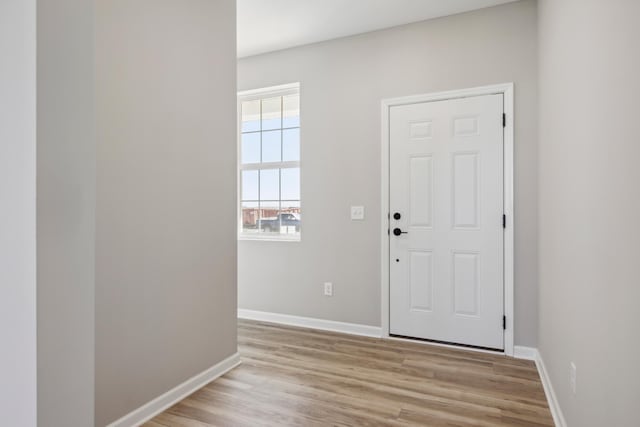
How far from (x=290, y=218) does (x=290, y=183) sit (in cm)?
36

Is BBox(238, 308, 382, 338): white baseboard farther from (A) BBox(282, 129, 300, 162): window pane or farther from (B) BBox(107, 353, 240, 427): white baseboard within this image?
(A) BBox(282, 129, 300, 162): window pane

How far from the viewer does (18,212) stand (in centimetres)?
89

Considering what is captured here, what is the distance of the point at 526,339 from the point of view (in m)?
2.91

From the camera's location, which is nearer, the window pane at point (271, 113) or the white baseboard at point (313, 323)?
the white baseboard at point (313, 323)

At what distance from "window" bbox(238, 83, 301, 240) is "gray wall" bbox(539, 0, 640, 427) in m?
2.30

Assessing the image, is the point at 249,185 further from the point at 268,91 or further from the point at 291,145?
the point at 268,91

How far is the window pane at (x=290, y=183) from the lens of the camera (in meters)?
3.84

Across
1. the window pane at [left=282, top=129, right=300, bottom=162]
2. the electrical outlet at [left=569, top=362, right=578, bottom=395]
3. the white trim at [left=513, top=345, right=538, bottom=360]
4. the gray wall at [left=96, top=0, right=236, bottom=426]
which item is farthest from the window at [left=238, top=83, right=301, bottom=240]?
the electrical outlet at [left=569, top=362, right=578, bottom=395]

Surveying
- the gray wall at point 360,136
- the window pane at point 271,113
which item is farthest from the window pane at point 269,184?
the window pane at point 271,113

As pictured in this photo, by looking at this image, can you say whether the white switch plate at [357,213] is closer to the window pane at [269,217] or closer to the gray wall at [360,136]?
the gray wall at [360,136]

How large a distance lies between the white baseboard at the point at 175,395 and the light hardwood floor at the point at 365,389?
43 millimetres

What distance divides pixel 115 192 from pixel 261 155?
7.35 ft

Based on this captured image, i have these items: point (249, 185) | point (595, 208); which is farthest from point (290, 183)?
point (595, 208)

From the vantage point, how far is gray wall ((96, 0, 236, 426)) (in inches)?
73.3
